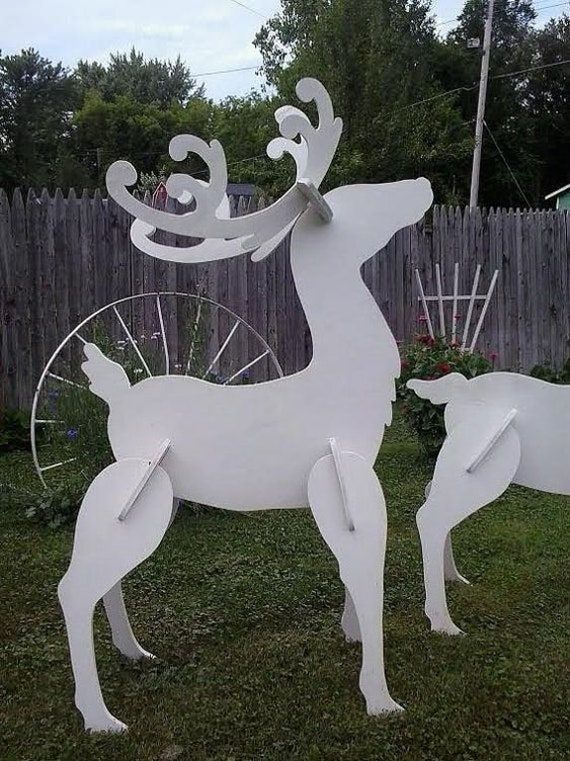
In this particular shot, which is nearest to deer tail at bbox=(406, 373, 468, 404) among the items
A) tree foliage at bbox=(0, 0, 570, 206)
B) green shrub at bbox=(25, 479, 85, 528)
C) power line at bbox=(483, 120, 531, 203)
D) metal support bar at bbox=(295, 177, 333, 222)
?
metal support bar at bbox=(295, 177, 333, 222)

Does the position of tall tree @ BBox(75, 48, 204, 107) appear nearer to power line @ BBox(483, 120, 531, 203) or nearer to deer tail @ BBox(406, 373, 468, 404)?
power line @ BBox(483, 120, 531, 203)

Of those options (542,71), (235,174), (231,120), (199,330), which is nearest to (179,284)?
(199,330)

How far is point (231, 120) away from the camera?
28.8 m

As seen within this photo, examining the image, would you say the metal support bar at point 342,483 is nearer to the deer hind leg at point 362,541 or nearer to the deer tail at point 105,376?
the deer hind leg at point 362,541

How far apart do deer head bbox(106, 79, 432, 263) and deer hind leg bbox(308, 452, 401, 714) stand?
0.77m

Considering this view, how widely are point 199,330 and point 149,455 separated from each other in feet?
9.86

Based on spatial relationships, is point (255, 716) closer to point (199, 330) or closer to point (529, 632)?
point (529, 632)

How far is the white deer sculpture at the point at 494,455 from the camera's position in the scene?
9.93 feet

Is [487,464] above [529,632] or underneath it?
above

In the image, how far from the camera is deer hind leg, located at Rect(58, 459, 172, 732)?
247cm

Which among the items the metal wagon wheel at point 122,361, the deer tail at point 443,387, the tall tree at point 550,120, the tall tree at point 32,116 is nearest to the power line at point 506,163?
the tall tree at point 550,120

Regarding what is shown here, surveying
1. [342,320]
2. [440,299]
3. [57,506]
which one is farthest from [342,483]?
[440,299]

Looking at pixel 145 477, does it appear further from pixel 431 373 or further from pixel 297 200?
pixel 431 373

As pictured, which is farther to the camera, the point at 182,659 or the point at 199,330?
the point at 199,330
